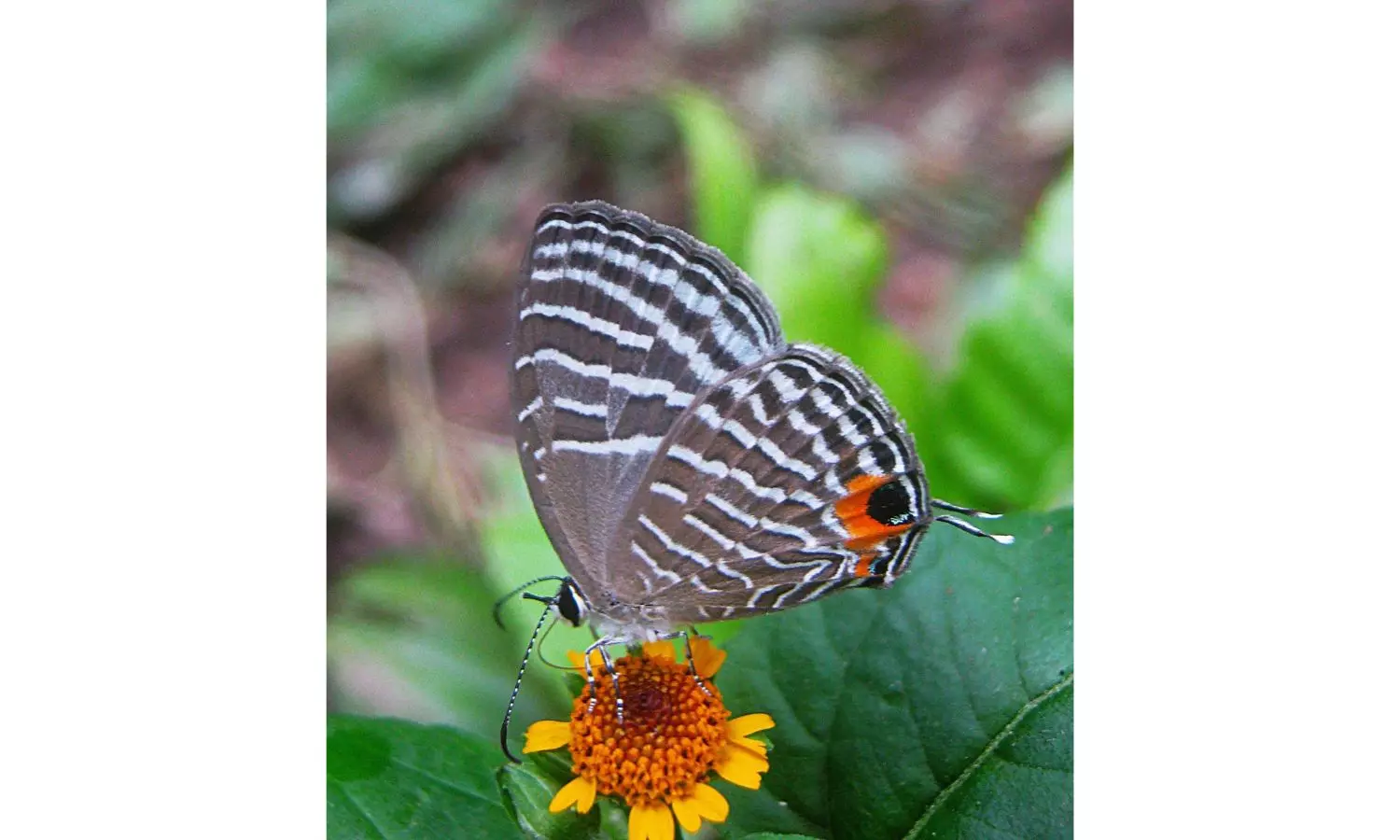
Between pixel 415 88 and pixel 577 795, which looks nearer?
pixel 577 795

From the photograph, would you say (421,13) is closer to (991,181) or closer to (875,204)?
(875,204)

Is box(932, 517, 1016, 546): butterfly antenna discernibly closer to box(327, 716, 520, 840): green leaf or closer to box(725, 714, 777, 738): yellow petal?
box(725, 714, 777, 738): yellow petal

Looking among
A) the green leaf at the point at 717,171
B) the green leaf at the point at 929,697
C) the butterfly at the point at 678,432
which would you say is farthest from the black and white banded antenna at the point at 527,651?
the green leaf at the point at 717,171

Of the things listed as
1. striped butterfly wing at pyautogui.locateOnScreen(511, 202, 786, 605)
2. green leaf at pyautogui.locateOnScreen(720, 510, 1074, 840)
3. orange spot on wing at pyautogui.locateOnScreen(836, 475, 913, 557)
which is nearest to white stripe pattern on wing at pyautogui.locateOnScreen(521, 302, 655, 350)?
striped butterfly wing at pyautogui.locateOnScreen(511, 202, 786, 605)

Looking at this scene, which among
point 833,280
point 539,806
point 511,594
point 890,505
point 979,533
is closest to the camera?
point 539,806

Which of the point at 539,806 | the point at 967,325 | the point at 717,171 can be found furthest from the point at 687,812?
the point at 717,171

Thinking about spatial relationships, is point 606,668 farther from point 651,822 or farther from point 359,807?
point 359,807

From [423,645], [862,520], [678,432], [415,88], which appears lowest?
[423,645]
